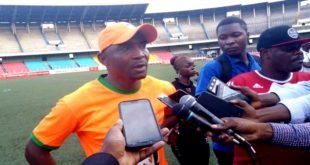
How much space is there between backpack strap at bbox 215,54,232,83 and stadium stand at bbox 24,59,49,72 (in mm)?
36623

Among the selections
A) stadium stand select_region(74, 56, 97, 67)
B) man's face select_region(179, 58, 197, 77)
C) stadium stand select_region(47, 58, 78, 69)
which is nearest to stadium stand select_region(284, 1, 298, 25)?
stadium stand select_region(74, 56, 97, 67)

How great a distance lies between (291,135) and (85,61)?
40.8 metres

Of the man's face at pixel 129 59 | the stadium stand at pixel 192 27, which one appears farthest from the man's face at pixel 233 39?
the stadium stand at pixel 192 27

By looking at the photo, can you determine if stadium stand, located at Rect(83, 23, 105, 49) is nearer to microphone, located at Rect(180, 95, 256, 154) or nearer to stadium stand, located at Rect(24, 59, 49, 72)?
stadium stand, located at Rect(24, 59, 49, 72)

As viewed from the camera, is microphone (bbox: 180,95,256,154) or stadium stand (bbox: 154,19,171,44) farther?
stadium stand (bbox: 154,19,171,44)

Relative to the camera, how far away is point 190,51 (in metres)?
45.9

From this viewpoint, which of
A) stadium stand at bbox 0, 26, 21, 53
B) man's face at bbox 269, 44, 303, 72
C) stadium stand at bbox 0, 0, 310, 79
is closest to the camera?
man's face at bbox 269, 44, 303, 72

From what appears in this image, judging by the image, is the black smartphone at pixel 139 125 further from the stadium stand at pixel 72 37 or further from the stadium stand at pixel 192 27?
the stadium stand at pixel 192 27

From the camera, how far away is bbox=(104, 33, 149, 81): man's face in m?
2.26

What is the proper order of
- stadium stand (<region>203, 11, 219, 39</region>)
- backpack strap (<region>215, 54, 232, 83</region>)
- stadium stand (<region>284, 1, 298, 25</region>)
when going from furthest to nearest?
1. stadium stand (<region>203, 11, 219, 39</region>)
2. stadium stand (<region>284, 1, 298, 25</region>)
3. backpack strap (<region>215, 54, 232, 83</region>)

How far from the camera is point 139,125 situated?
4.89 feet

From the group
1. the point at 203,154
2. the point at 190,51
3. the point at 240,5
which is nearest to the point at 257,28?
the point at 240,5

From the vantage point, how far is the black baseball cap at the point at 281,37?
93.4 inches

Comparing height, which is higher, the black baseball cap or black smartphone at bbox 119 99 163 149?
the black baseball cap
